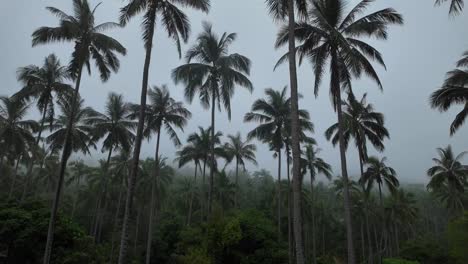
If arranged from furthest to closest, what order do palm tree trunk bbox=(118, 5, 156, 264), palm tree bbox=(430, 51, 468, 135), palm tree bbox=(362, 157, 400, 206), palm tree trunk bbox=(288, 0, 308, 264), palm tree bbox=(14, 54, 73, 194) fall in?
palm tree bbox=(362, 157, 400, 206) < palm tree bbox=(14, 54, 73, 194) < palm tree bbox=(430, 51, 468, 135) < palm tree trunk bbox=(118, 5, 156, 264) < palm tree trunk bbox=(288, 0, 308, 264)

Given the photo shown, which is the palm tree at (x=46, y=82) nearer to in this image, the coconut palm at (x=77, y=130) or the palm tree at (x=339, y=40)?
the coconut palm at (x=77, y=130)

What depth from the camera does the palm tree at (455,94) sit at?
779 inches

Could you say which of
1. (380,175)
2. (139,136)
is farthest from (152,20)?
(380,175)

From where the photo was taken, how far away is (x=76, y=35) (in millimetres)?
20031

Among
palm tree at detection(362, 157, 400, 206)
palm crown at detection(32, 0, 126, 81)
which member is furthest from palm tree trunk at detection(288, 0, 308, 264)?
palm tree at detection(362, 157, 400, 206)

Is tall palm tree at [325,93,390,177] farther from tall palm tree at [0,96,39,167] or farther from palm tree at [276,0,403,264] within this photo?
tall palm tree at [0,96,39,167]

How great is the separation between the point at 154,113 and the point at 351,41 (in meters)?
17.9

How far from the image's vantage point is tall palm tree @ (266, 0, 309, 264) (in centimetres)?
1173

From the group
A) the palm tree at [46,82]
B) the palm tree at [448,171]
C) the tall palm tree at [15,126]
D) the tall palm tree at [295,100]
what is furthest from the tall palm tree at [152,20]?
the palm tree at [448,171]

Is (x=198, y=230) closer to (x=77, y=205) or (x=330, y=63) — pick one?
(x=330, y=63)

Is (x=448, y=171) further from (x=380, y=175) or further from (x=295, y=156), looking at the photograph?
(x=295, y=156)

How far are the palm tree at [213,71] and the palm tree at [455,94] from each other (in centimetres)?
1193

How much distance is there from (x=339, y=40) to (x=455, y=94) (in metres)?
8.23

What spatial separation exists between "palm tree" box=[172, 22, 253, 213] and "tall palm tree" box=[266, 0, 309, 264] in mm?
10579
